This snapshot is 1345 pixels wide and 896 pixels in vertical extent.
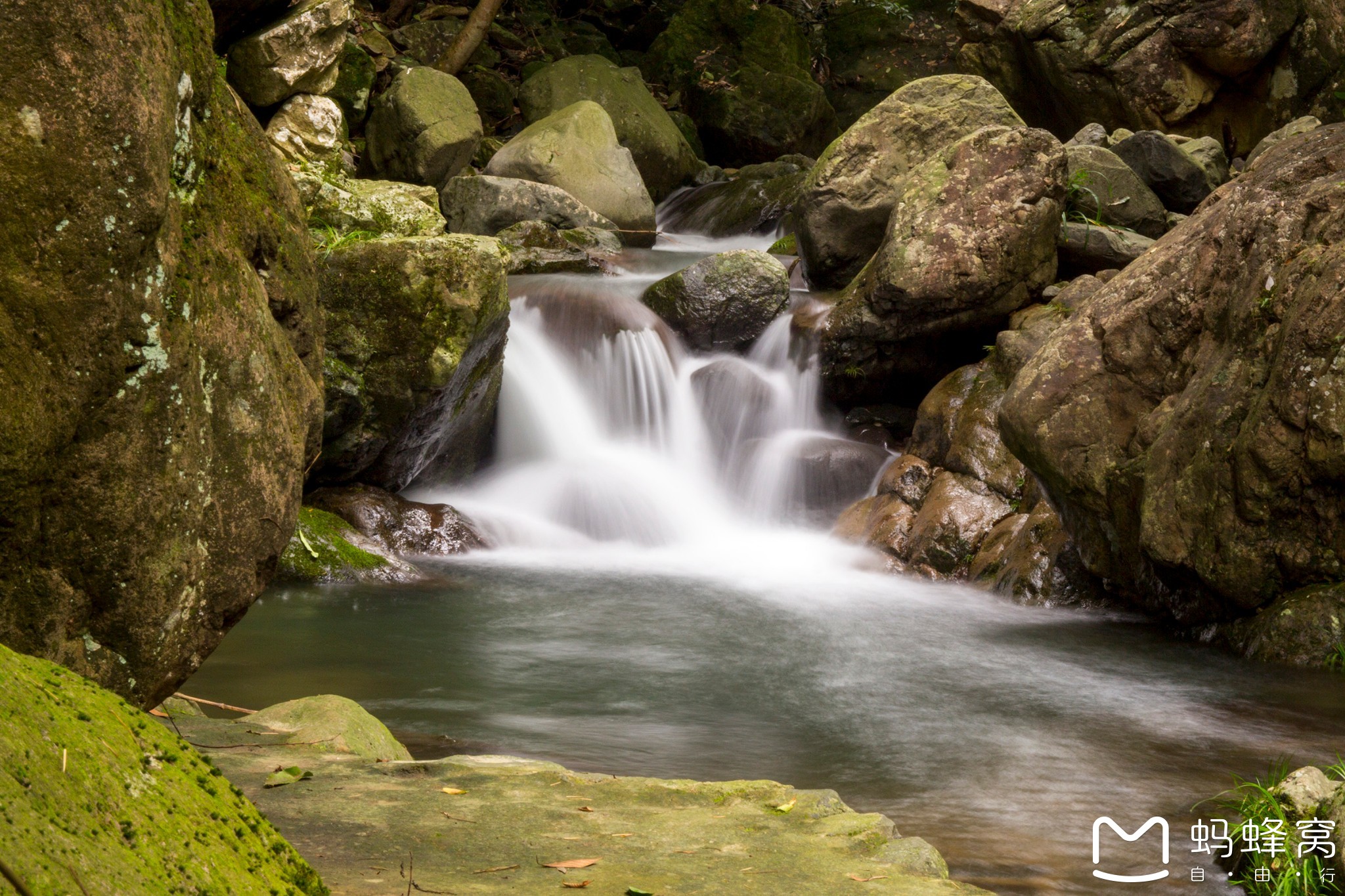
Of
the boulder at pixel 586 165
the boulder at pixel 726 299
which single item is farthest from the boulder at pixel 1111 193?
the boulder at pixel 586 165

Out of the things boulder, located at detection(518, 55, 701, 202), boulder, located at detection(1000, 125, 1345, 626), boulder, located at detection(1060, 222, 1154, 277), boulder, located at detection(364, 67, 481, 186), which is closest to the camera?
boulder, located at detection(1000, 125, 1345, 626)

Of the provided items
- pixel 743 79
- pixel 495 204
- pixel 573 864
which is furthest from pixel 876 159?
pixel 573 864

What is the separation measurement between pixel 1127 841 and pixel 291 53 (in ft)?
42.1

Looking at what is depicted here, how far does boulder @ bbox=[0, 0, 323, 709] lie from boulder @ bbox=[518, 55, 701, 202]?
54.2ft

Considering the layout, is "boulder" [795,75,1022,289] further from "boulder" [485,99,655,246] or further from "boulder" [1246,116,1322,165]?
"boulder" [485,99,655,246]

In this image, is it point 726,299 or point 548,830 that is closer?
point 548,830

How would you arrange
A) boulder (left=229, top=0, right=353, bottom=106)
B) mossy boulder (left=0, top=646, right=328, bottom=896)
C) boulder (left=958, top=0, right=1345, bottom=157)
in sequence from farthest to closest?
boulder (left=958, top=0, right=1345, bottom=157) < boulder (left=229, top=0, right=353, bottom=106) < mossy boulder (left=0, top=646, right=328, bottom=896)

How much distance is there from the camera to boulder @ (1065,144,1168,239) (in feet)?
39.1

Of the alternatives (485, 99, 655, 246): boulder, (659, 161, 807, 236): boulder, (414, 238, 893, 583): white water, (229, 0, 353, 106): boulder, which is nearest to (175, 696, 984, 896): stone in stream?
(414, 238, 893, 583): white water

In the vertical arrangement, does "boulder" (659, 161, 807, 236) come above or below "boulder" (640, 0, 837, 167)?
below

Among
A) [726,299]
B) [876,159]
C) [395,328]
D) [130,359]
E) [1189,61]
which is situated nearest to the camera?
[130,359]

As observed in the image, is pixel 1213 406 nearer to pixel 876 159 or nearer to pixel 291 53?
pixel 876 159

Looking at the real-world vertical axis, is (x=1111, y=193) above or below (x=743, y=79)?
below

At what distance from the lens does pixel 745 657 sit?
6980 millimetres
